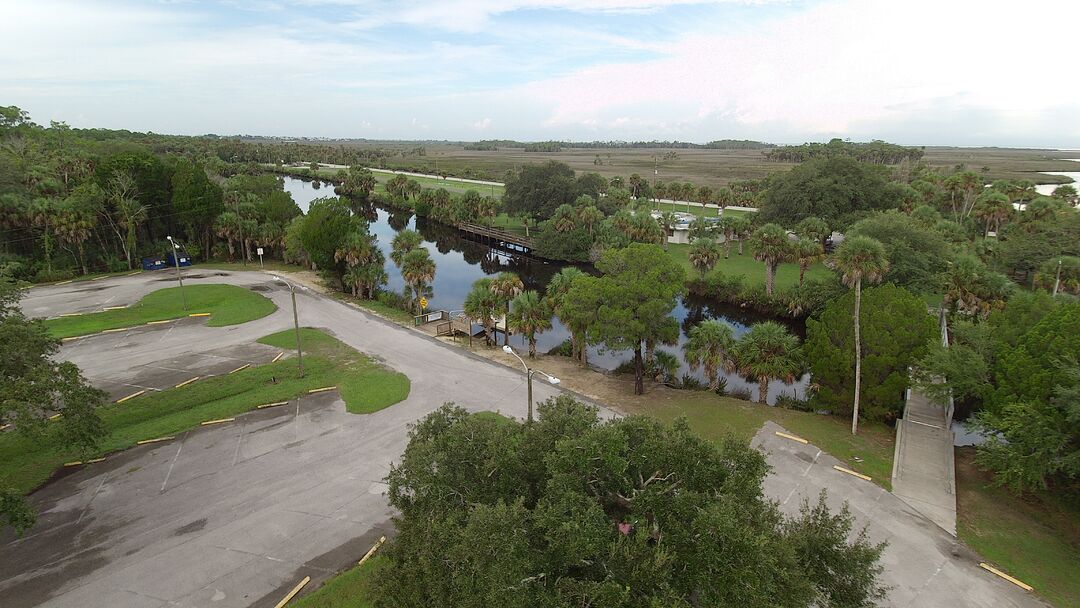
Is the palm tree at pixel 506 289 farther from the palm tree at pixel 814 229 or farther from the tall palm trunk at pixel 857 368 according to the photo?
the palm tree at pixel 814 229

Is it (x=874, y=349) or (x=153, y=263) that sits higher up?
(x=153, y=263)

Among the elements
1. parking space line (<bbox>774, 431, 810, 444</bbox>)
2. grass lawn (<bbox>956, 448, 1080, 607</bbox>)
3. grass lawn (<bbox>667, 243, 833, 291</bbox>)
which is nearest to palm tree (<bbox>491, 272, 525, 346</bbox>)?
parking space line (<bbox>774, 431, 810, 444</bbox>)

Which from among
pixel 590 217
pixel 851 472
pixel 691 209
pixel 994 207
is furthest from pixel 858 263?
pixel 691 209

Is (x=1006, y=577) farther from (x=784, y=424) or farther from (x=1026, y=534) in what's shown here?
(x=784, y=424)

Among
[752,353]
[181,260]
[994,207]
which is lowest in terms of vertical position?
[752,353]

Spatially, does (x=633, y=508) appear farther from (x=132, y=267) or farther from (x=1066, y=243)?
(x=132, y=267)

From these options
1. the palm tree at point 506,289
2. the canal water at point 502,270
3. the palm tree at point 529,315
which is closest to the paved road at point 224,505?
the palm tree at point 529,315

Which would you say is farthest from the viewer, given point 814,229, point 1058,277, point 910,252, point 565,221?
point 565,221
